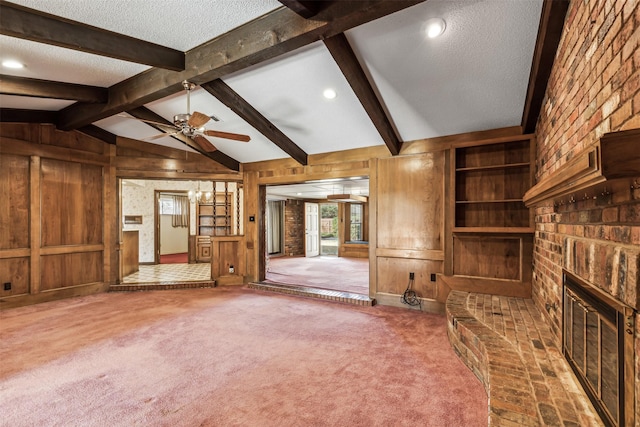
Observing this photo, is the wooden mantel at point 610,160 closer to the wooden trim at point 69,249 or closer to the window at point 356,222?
the wooden trim at point 69,249

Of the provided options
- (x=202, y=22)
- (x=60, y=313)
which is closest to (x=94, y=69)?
(x=202, y=22)

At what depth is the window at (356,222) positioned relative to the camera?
10961 millimetres

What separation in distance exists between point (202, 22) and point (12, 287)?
471 centimetres

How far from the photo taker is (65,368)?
2.67 metres

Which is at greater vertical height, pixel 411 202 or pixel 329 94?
pixel 329 94

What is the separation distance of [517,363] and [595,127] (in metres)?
1.56

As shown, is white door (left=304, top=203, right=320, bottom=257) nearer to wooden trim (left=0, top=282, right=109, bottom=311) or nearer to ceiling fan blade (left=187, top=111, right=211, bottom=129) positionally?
wooden trim (left=0, top=282, right=109, bottom=311)

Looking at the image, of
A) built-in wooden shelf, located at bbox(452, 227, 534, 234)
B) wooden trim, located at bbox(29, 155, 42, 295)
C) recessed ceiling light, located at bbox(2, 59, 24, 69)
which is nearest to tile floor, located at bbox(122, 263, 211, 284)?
wooden trim, located at bbox(29, 155, 42, 295)

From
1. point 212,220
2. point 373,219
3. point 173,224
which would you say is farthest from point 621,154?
point 173,224

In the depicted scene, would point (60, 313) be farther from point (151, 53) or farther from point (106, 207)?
point (151, 53)

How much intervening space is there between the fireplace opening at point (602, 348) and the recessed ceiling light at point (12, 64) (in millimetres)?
5027

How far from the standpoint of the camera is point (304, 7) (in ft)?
7.27

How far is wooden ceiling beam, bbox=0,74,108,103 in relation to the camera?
3.42 metres

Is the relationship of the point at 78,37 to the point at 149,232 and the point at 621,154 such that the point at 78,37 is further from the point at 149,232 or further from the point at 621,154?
the point at 149,232
